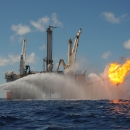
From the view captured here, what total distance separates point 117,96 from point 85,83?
19.2 m

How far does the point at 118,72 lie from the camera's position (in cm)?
9694

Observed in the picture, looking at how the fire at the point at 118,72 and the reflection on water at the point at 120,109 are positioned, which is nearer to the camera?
the reflection on water at the point at 120,109

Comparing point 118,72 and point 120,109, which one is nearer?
point 120,109

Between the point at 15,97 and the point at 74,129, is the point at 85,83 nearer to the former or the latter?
the point at 15,97

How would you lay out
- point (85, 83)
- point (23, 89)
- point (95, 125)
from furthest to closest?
1. point (85, 83)
2. point (23, 89)
3. point (95, 125)

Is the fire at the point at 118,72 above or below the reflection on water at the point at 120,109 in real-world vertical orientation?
above

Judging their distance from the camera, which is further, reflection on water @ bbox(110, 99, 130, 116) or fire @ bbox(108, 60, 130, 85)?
fire @ bbox(108, 60, 130, 85)

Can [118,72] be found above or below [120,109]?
above

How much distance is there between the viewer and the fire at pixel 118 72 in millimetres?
94125

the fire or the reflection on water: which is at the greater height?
the fire

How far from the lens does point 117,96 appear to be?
110438 mm

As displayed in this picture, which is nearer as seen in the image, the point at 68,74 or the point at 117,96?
the point at 117,96

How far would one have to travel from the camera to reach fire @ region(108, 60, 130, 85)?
94125 millimetres

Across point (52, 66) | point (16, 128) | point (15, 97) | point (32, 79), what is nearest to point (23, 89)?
point (32, 79)
